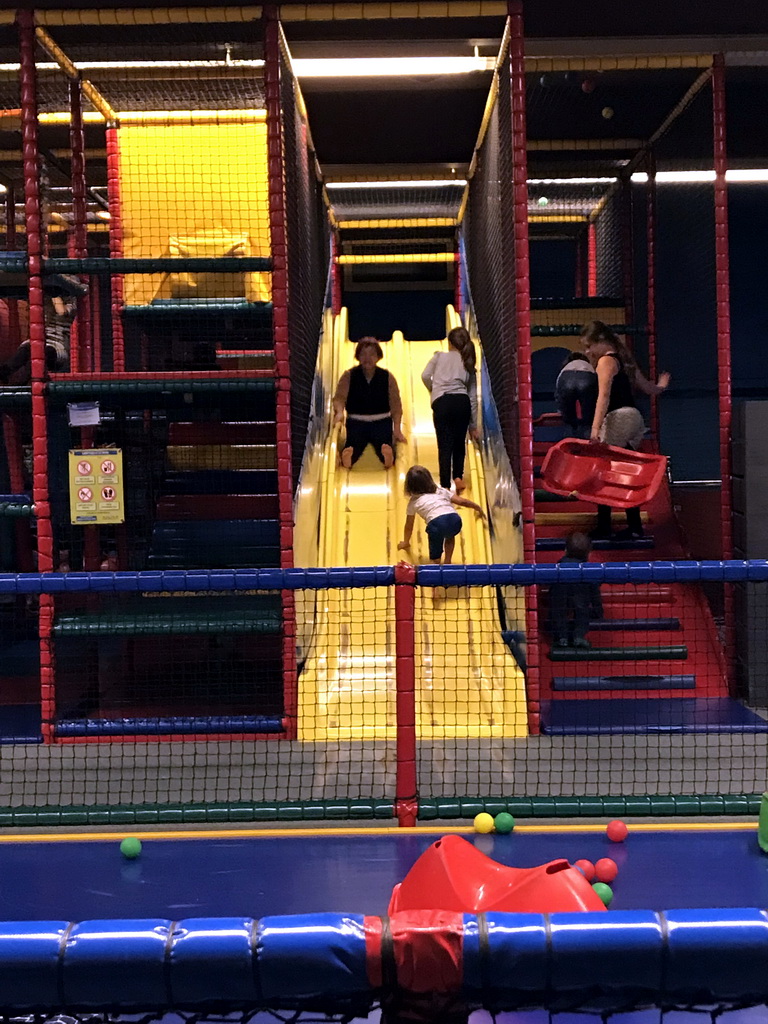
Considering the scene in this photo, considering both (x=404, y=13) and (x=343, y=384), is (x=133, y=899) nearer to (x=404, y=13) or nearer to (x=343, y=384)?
(x=404, y=13)

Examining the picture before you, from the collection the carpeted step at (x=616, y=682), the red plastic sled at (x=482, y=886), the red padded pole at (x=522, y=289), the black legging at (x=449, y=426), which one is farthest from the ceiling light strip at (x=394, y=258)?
the red plastic sled at (x=482, y=886)

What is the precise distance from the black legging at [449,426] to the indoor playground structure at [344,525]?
0.28 meters

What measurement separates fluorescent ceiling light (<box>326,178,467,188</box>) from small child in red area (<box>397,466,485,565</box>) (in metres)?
4.51

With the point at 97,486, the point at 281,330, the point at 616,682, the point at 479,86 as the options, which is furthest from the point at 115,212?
the point at 616,682

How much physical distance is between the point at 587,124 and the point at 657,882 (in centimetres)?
688

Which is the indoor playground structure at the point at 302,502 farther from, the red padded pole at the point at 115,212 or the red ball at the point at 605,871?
the red ball at the point at 605,871

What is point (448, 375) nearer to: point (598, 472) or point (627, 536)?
point (598, 472)

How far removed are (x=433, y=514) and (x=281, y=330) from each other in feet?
5.96

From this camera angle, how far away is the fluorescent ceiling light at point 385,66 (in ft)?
25.1

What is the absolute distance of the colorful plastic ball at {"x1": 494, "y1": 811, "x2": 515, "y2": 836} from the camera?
15.1 feet

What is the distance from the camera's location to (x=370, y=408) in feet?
30.6

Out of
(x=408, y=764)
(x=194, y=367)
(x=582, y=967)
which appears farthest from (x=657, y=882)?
(x=194, y=367)

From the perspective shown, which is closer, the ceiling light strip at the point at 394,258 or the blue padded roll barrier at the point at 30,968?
the blue padded roll barrier at the point at 30,968

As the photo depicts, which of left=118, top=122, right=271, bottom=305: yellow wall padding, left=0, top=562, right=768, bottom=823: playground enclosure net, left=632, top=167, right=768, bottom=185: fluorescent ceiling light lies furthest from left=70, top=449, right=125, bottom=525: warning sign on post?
left=632, top=167, right=768, bottom=185: fluorescent ceiling light
